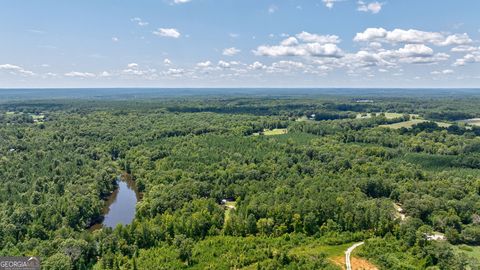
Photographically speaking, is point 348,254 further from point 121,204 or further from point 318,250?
point 121,204

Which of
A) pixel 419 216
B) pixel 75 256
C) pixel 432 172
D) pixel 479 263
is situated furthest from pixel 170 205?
pixel 432 172

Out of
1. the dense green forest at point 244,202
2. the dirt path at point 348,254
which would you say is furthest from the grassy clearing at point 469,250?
the dirt path at point 348,254

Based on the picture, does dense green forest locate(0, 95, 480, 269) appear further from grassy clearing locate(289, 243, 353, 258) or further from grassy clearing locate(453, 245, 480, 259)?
grassy clearing locate(453, 245, 480, 259)

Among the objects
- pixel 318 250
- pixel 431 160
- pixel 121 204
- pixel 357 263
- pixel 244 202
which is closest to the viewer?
pixel 357 263

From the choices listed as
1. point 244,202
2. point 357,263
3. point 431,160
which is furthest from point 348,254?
point 431,160

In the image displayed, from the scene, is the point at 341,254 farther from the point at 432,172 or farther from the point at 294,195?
the point at 432,172
